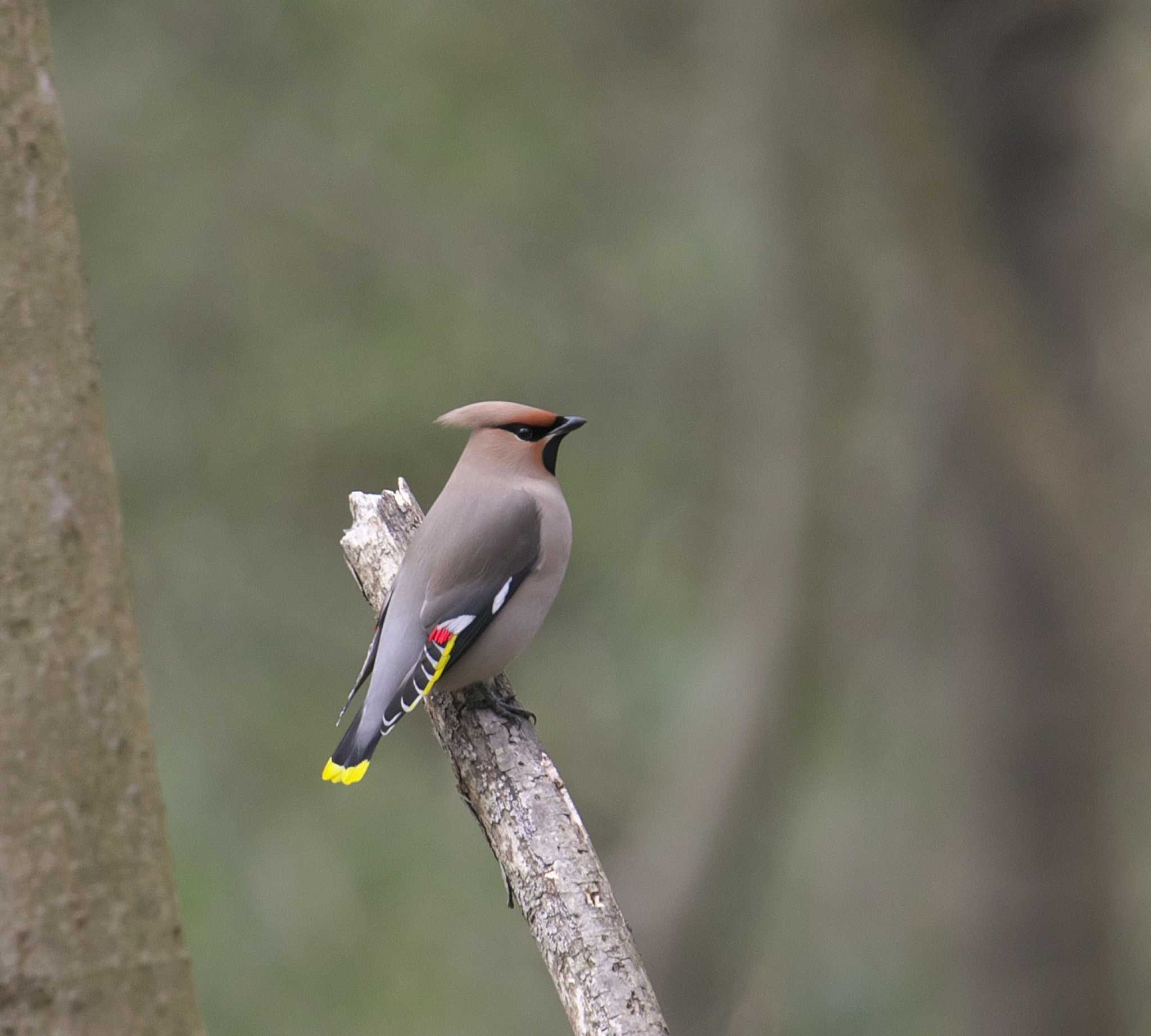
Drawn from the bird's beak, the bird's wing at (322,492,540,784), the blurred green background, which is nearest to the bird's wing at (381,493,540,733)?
the bird's wing at (322,492,540,784)

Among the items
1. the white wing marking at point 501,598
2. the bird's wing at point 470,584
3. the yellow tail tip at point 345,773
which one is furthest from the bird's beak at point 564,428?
the yellow tail tip at point 345,773

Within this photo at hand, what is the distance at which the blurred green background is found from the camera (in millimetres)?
5934

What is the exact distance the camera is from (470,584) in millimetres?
3826

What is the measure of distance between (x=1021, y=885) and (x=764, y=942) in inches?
62.4

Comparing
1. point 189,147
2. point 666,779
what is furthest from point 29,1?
point 189,147

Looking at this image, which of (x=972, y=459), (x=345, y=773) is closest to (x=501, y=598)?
(x=345, y=773)

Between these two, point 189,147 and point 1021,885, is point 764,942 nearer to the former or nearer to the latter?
point 1021,885

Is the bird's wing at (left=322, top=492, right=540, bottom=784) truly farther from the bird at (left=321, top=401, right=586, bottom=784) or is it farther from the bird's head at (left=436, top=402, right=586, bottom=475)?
the bird's head at (left=436, top=402, right=586, bottom=475)

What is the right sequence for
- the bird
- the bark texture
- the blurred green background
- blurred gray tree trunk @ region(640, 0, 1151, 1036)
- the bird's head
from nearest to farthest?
the bark texture < the bird < the bird's head < blurred gray tree trunk @ region(640, 0, 1151, 1036) < the blurred green background

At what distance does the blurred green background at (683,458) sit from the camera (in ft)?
19.5

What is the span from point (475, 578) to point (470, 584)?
2 cm

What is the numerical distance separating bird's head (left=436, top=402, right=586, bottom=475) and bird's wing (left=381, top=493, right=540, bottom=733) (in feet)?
0.55

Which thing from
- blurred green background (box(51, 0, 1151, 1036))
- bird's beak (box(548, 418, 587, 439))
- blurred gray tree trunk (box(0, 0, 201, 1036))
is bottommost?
blurred green background (box(51, 0, 1151, 1036))

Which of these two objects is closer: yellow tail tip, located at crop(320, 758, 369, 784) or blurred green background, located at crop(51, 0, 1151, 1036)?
yellow tail tip, located at crop(320, 758, 369, 784)
